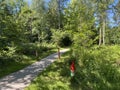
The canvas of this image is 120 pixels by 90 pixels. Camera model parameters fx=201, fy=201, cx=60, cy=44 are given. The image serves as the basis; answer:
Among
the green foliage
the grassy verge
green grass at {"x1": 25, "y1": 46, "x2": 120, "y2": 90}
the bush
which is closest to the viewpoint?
the bush

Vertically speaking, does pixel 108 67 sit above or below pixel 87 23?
below

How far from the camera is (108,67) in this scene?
30.3 feet

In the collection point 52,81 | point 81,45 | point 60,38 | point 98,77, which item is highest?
point 81,45

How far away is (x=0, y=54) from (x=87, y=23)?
6.49m

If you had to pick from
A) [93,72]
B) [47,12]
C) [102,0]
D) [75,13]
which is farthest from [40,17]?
[93,72]

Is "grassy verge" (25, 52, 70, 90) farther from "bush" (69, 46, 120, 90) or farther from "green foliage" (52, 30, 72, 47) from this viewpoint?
"green foliage" (52, 30, 72, 47)

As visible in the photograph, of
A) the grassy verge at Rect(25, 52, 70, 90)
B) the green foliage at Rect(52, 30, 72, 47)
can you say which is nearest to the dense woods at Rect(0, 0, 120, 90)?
the grassy verge at Rect(25, 52, 70, 90)

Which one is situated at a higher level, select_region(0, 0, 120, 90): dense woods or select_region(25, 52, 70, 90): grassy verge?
select_region(0, 0, 120, 90): dense woods

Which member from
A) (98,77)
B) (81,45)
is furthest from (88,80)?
(81,45)

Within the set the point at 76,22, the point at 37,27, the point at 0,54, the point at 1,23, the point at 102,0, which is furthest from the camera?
the point at 37,27

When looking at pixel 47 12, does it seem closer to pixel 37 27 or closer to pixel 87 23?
pixel 37 27

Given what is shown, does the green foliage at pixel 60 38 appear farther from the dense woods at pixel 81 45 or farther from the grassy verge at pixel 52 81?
the grassy verge at pixel 52 81

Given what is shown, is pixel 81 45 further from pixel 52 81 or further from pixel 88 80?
pixel 88 80

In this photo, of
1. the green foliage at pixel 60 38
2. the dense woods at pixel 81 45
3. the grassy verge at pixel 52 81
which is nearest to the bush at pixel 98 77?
the dense woods at pixel 81 45
